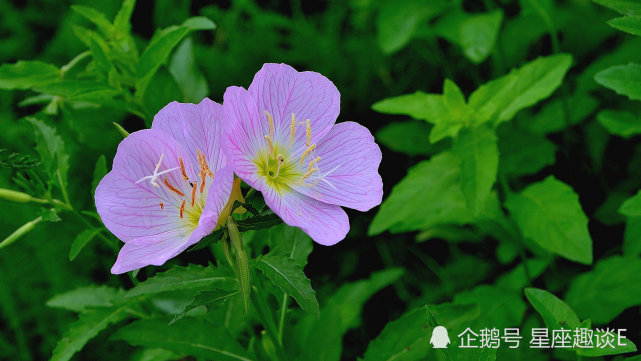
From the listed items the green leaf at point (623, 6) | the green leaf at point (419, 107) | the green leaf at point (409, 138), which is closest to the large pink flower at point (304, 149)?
the green leaf at point (419, 107)

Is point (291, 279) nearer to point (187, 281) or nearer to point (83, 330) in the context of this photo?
point (187, 281)

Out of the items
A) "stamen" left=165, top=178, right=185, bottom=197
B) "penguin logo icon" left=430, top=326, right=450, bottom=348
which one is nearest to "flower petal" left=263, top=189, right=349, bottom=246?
"stamen" left=165, top=178, right=185, bottom=197

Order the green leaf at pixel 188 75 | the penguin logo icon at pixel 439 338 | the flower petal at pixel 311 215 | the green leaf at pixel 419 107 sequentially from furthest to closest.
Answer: the green leaf at pixel 188 75
the green leaf at pixel 419 107
the penguin logo icon at pixel 439 338
the flower petal at pixel 311 215

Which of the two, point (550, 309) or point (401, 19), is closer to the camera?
point (550, 309)

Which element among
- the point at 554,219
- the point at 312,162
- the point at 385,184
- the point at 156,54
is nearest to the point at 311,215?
the point at 312,162

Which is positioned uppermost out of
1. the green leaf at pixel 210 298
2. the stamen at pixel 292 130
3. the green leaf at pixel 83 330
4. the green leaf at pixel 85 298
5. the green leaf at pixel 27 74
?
the stamen at pixel 292 130

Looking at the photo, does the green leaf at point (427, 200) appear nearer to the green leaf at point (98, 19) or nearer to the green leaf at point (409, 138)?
the green leaf at point (409, 138)
